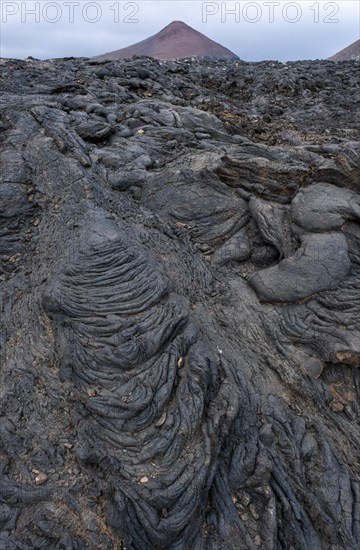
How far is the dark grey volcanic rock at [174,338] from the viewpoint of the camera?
4.69m

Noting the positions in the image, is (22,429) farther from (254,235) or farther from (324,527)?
(254,235)

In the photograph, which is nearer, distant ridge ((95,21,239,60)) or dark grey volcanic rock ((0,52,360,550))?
dark grey volcanic rock ((0,52,360,550))

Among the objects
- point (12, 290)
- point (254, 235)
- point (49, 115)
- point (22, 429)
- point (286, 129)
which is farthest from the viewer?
point (286, 129)

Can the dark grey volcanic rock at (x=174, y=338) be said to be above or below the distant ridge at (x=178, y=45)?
below

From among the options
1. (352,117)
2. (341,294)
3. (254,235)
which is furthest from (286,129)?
(341,294)

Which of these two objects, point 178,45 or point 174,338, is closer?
point 174,338

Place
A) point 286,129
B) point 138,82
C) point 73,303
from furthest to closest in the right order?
point 138,82 < point 286,129 < point 73,303

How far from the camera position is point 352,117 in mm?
12945

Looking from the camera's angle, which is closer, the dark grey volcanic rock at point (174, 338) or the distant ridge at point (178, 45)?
the dark grey volcanic rock at point (174, 338)

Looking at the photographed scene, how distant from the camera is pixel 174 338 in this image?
5.79m

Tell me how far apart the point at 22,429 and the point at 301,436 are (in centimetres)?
349

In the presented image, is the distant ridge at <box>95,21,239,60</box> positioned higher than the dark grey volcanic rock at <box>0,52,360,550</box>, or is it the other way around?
the distant ridge at <box>95,21,239,60</box>

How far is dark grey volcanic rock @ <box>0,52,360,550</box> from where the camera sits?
469 cm

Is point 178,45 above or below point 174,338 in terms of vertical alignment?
above
